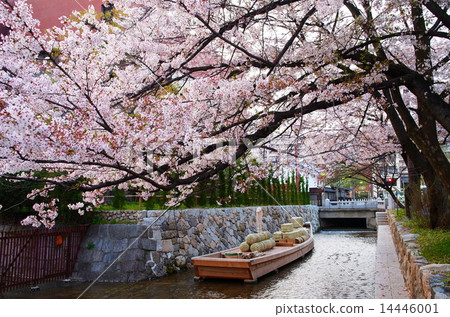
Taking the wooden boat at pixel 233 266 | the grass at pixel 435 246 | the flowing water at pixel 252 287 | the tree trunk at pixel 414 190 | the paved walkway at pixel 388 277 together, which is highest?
the tree trunk at pixel 414 190

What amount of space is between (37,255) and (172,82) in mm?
6878

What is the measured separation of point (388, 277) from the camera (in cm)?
639

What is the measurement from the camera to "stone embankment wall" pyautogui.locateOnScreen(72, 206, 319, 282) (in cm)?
1061

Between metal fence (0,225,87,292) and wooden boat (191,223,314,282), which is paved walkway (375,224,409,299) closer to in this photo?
wooden boat (191,223,314,282)

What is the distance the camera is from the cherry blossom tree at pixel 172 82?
4.16 metres

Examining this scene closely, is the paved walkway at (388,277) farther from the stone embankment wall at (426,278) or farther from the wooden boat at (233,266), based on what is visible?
the wooden boat at (233,266)

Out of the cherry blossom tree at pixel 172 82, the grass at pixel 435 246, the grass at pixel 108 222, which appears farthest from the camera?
the grass at pixel 108 222

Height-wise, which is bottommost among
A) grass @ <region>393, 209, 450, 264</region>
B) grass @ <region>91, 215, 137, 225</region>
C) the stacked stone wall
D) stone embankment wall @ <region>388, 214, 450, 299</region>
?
stone embankment wall @ <region>388, 214, 450, 299</region>

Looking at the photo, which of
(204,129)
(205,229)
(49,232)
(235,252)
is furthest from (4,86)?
(205,229)

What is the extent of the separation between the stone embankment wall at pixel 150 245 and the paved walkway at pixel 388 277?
218 inches

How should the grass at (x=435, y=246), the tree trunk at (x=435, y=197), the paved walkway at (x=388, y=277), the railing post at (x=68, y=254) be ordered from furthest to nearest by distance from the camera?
the railing post at (x=68, y=254) → the tree trunk at (x=435, y=197) → the paved walkway at (x=388, y=277) → the grass at (x=435, y=246)

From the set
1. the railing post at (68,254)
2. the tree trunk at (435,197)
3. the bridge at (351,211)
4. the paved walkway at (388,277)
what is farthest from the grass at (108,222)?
the bridge at (351,211)

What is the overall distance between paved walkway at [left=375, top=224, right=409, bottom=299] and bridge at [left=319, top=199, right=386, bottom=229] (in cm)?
2294

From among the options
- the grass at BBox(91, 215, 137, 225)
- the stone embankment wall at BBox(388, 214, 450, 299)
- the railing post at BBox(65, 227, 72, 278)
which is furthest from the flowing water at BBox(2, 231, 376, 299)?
the stone embankment wall at BBox(388, 214, 450, 299)
